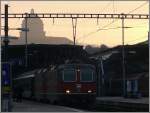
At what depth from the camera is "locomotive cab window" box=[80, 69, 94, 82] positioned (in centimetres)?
3691

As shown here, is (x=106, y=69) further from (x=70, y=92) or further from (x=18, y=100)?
(x=70, y=92)

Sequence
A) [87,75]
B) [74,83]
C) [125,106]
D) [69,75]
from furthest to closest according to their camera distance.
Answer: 1. [125,106]
2. [87,75]
3. [69,75]
4. [74,83]

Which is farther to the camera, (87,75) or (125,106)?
(125,106)

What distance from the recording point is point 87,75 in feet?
121

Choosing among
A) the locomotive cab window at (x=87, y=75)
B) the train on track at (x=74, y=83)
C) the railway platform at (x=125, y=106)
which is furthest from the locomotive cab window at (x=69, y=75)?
the railway platform at (x=125, y=106)

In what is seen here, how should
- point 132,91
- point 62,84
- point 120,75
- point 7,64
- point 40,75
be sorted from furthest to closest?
point 120,75, point 132,91, point 40,75, point 62,84, point 7,64

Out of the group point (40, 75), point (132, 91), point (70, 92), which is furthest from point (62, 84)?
point (132, 91)

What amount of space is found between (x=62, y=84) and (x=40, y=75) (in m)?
8.90

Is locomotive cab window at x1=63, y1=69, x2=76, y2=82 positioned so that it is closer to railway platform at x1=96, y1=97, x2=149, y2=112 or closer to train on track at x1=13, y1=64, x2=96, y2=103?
train on track at x1=13, y1=64, x2=96, y2=103

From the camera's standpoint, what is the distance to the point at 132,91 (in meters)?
61.2

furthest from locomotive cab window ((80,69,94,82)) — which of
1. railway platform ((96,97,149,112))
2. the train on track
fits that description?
railway platform ((96,97,149,112))

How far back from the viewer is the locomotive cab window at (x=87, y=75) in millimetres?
36906

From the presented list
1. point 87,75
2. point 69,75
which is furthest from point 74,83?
point 87,75

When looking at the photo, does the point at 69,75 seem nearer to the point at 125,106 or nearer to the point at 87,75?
the point at 87,75
